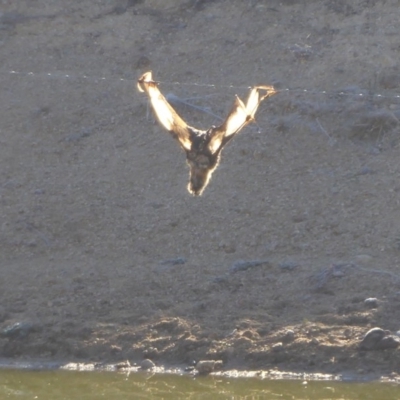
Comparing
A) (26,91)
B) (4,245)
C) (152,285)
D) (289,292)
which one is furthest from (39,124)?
(289,292)

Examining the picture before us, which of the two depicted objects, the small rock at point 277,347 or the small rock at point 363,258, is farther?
the small rock at point 363,258

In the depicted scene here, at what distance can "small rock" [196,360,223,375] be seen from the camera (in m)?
8.99

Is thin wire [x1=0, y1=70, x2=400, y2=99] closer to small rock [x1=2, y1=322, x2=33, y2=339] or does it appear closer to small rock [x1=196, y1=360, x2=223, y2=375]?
small rock [x1=2, y1=322, x2=33, y2=339]

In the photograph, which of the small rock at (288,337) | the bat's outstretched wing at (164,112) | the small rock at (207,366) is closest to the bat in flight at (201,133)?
the bat's outstretched wing at (164,112)

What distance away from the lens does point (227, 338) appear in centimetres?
939

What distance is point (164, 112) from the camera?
5.54 meters

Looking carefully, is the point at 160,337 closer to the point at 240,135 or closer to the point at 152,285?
the point at 152,285

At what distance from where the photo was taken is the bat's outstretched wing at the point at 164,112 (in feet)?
18.0

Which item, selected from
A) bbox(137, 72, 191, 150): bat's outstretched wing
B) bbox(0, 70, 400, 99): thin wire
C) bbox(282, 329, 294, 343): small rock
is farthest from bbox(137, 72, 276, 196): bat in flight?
bbox(0, 70, 400, 99): thin wire

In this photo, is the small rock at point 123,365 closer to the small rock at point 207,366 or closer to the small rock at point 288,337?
the small rock at point 207,366

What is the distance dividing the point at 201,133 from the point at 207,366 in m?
3.78

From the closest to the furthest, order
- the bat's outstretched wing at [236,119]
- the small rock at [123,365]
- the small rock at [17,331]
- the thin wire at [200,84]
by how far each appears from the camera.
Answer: the bat's outstretched wing at [236,119] → the small rock at [123,365] → the small rock at [17,331] → the thin wire at [200,84]

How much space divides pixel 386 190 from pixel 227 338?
2.54 m

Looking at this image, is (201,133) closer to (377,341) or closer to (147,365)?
(377,341)
